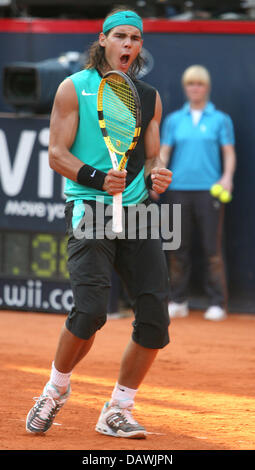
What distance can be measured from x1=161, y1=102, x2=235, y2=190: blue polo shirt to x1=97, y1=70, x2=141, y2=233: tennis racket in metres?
4.40

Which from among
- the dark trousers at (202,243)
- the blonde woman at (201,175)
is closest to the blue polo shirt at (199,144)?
the blonde woman at (201,175)

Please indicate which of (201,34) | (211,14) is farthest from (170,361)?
(211,14)

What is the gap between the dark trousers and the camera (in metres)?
9.01

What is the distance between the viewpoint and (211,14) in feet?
32.6

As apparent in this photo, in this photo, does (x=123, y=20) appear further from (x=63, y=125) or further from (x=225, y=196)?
(x=225, y=196)

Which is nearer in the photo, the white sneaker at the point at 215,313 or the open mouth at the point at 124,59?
the open mouth at the point at 124,59

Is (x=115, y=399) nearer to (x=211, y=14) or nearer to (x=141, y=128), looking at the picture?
(x=141, y=128)

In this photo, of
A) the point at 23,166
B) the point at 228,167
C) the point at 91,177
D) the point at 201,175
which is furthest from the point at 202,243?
the point at 91,177

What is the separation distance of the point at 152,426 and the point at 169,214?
186 inches

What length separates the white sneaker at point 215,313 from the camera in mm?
9016

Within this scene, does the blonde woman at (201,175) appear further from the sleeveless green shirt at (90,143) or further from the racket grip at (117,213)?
the racket grip at (117,213)

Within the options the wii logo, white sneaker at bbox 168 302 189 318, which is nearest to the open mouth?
the wii logo

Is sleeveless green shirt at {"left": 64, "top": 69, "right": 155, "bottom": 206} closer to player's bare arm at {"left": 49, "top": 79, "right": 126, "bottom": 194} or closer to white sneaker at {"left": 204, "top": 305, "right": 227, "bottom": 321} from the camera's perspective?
player's bare arm at {"left": 49, "top": 79, "right": 126, "bottom": 194}

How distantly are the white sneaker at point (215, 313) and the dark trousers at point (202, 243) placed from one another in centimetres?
5
